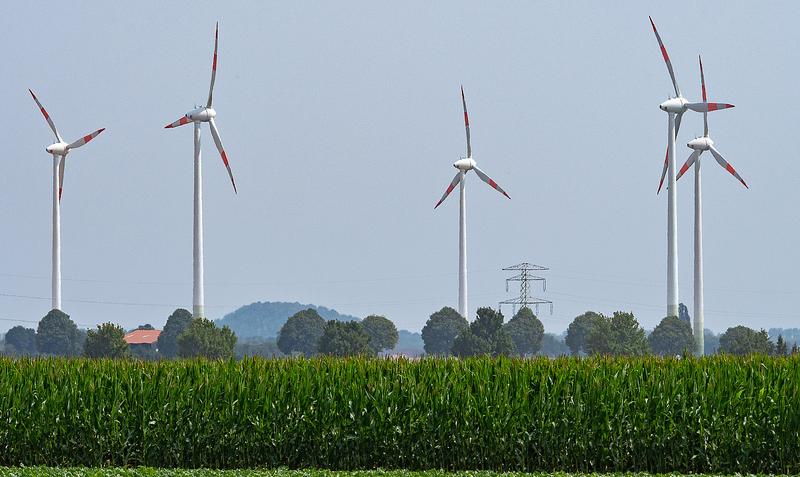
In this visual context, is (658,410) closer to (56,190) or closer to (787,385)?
(787,385)

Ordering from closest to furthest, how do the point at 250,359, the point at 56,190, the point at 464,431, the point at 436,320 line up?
the point at 464,431, the point at 250,359, the point at 56,190, the point at 436,320

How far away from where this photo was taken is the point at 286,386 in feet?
91.4

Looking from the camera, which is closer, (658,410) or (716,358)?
(658,410)

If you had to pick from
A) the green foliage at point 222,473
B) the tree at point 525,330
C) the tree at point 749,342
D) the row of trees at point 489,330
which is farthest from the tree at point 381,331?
the green foliage at point 222,473

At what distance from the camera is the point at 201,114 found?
91.4m

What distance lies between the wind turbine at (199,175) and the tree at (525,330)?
60.9 metres

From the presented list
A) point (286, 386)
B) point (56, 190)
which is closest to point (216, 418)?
point (286, 386)

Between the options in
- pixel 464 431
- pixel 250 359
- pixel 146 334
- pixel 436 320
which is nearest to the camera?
pixel 464 431

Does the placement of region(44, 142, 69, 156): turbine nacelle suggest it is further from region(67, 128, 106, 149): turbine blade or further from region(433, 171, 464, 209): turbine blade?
region(433, 171, 464, 209): turbine blade

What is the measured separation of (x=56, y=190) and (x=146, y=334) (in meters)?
86.5

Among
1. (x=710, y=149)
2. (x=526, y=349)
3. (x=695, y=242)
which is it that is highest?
(x=710, y=149)

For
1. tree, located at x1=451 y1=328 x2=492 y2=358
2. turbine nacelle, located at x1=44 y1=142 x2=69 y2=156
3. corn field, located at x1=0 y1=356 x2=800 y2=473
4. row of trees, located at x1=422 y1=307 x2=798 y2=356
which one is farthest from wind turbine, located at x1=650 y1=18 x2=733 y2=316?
corn field, located at x1=0 y1=356 x2=800 y2=473

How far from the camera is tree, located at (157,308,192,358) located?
145m

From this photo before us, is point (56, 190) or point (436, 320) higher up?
point (56, 190)
